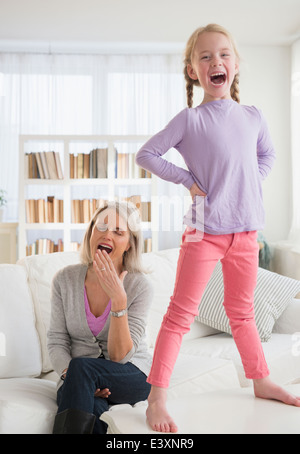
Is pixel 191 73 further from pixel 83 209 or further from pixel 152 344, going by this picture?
pixel 83 209

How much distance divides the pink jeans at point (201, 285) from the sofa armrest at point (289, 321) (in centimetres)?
124

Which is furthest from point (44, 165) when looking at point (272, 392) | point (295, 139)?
point (272, 392)

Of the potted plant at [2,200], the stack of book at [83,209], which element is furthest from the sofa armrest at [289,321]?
the potted plant at [2,200]

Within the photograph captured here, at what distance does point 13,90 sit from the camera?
17.9 ft

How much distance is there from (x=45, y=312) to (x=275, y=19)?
3.69 m

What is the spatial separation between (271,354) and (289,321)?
1.29ft

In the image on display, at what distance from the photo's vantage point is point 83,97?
18.2 ft

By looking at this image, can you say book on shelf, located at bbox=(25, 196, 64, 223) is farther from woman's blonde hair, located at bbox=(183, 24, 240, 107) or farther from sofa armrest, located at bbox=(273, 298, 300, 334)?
woman's blonde hair, located at bbox=(183, 24, 240, 107)

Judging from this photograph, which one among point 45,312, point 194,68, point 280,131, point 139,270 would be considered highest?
point 280,131

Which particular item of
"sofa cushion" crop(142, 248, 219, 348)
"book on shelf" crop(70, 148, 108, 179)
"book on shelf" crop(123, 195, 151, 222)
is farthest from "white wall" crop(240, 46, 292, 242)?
"sofa cushion" crop(142, 248, 219, 348)

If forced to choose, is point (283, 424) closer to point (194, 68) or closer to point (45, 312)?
point (194, 68)

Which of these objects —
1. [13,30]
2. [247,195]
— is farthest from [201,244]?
[13,30]

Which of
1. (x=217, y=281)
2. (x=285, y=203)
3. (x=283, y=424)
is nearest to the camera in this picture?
(x=283, y=424)

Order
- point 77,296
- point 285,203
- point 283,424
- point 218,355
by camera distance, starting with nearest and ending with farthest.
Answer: point 283,424
point 77,296
point 218,355
point 285,203
